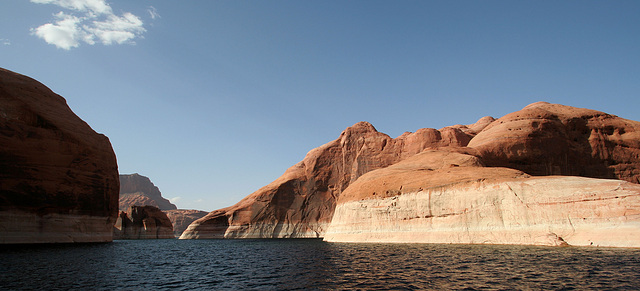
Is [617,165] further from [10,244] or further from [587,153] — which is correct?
[10,244]

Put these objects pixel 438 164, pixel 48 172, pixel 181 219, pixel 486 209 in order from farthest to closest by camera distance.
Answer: pixel 181 219 → pixel 438 164 → pixel 48 172 → pixel 486 209

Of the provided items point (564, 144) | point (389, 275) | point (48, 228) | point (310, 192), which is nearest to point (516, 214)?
point (389, 275)

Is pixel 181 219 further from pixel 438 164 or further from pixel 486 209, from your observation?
pixel 486 209

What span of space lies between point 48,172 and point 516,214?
49.5 metres

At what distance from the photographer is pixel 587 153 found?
207 ft

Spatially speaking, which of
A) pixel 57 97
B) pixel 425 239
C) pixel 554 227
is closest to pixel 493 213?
pixel 554 227

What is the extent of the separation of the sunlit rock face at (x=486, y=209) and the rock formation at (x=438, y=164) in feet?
0.87

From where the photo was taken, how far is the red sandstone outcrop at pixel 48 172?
3912cm

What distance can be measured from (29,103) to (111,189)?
15080mm

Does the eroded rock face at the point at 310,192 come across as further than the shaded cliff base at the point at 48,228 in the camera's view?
Yes

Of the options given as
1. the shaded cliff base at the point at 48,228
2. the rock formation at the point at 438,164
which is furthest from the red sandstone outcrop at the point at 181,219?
the shaded cliff base at the point at 48,228

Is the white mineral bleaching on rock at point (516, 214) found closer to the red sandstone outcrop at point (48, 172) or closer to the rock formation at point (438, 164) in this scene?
the rock formation at point (438, 164)

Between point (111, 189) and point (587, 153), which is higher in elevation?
point (587, 153)

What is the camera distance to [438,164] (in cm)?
4853
